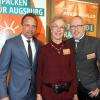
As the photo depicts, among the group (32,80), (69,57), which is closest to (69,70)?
(69,57)

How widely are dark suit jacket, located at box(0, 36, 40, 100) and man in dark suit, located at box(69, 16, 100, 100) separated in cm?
55

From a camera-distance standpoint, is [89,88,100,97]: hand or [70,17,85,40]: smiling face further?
[89,88,100,97]: hand

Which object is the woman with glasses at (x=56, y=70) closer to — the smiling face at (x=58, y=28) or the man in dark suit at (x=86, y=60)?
the smiling face at (x=58, y=28)

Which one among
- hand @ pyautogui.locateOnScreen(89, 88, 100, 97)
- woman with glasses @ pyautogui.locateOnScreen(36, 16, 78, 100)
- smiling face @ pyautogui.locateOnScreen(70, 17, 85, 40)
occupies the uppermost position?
smiling face @ pyautogui.locateOnScreen(70, 17, 85, 40)

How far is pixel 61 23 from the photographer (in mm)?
2779

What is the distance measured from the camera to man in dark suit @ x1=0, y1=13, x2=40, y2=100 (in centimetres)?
281

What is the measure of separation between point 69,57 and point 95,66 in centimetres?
46

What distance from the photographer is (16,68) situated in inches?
112

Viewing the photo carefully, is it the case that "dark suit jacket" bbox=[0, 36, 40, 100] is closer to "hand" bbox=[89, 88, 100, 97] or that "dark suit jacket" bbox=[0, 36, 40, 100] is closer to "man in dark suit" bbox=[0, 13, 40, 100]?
"man in dark suit" bbox=[0, 13, 40, 100]

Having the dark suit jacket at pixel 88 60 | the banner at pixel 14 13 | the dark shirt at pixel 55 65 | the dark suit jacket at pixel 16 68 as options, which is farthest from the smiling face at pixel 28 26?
the dark suit jacket at pixel 88 60

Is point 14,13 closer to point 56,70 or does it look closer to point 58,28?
point 58,28

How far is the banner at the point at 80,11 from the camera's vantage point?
3.80 meters

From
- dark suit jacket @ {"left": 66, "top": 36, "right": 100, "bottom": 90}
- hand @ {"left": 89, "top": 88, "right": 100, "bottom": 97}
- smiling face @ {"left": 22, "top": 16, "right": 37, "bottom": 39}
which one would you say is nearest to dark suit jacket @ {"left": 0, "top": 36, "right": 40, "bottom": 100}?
smiling face @ {"left": 22, "top": 16, "right": 37, "bottom": 39}

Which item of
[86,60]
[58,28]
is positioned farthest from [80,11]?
[58,28]
